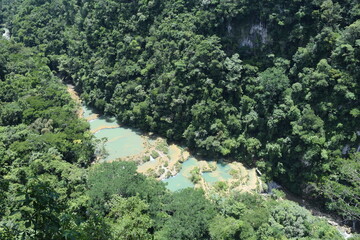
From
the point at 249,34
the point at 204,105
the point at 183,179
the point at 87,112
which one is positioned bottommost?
the point at 183,179

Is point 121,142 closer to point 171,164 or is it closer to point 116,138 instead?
point 116,138

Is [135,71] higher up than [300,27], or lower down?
lower down

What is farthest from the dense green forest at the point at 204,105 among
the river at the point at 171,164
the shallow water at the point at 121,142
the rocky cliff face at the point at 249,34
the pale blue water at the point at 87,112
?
the shallow water at the point at 121,142

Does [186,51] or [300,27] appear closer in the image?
[300,27]

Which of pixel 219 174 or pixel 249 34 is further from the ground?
pixel 249 34

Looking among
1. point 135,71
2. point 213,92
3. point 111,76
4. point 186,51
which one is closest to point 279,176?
point 213,92

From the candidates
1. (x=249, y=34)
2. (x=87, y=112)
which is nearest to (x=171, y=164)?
(x=87, y=112)

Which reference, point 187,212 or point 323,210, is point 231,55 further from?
point 187,212

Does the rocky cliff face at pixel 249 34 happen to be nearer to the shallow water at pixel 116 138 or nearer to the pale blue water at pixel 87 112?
the shallow water at pixel 116 138
